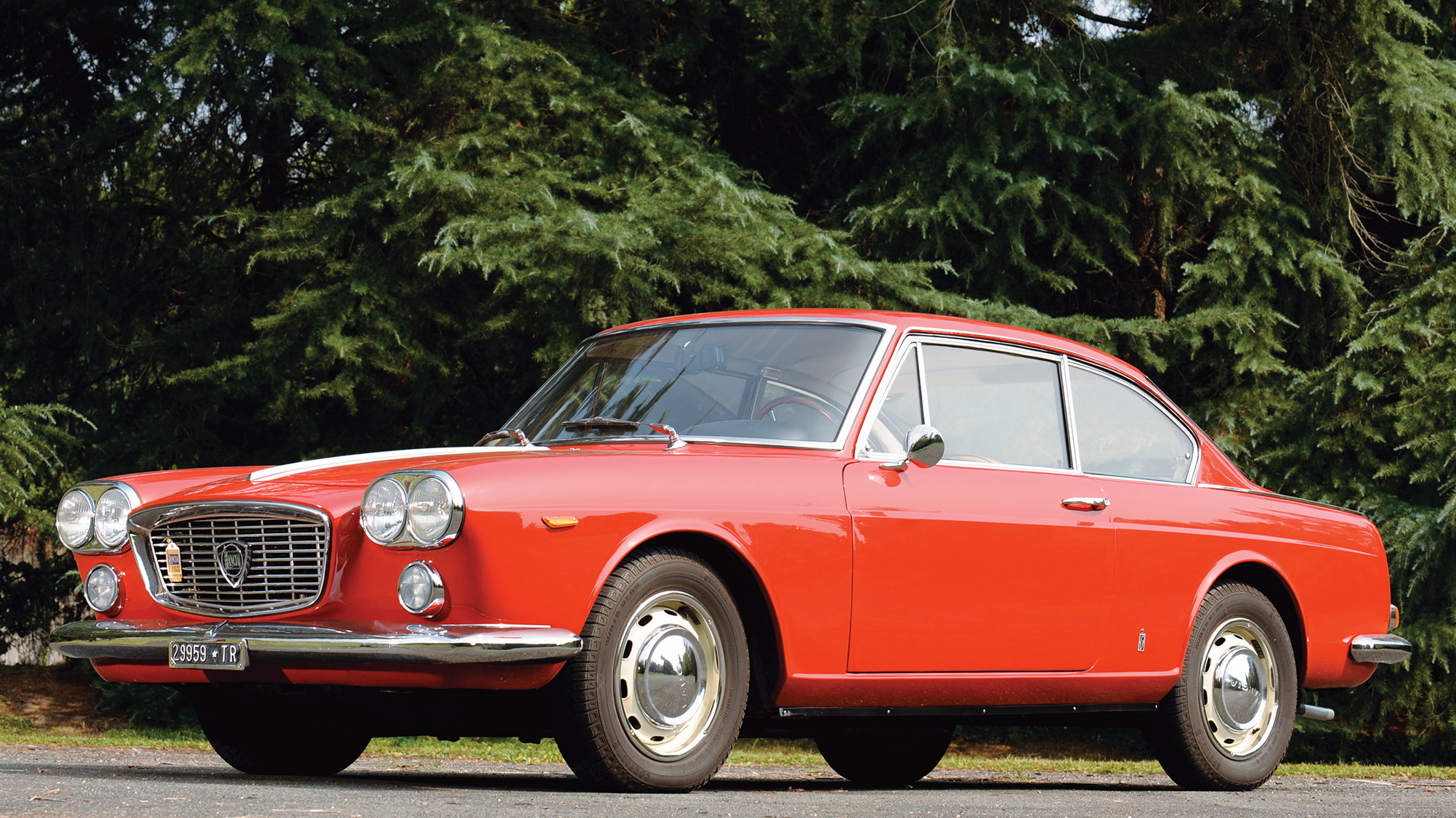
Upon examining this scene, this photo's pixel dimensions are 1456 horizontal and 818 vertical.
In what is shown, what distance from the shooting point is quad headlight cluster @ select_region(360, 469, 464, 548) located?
4.88m

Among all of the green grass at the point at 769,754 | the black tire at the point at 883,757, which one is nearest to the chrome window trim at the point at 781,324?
the black tire at the point at 883,757

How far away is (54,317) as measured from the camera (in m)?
15.5

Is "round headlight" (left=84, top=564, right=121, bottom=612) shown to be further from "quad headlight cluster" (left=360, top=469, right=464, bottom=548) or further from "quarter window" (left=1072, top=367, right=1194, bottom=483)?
"quarter window" (left=1072, top=367, right=1194, bottom=483)

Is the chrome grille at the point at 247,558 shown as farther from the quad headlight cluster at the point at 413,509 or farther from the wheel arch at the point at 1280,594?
the wheel arch at the point at 1280,594

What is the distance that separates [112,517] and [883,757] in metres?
3.69

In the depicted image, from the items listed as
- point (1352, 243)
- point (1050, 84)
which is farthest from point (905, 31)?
point (1352, 243)

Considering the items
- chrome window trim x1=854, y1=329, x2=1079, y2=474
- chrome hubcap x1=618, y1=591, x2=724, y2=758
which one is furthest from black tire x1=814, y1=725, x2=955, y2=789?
chrome hubcap x1=618, y1=591, x2=724, y2=758

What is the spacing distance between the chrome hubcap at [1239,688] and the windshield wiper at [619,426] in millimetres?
2636

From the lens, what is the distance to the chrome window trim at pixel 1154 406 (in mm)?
7020

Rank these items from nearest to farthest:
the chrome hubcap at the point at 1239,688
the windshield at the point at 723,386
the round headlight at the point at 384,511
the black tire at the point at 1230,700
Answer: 1. the round headlight at the point at 384,511
2. the windshield at the point at 723,386
3. the black tire at the point at 1230,700
4. the chrome hubcap at the point at 1239,688

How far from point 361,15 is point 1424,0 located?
9.00 metres

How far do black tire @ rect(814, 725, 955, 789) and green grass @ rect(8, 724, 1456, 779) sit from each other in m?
1.40

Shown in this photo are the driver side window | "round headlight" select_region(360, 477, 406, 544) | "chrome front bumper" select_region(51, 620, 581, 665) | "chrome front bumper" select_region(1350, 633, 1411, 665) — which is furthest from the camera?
"chrome front bumper" select_region(1350, 633, 1411, 665)

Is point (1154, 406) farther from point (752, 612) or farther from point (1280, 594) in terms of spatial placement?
point (752, 612)
